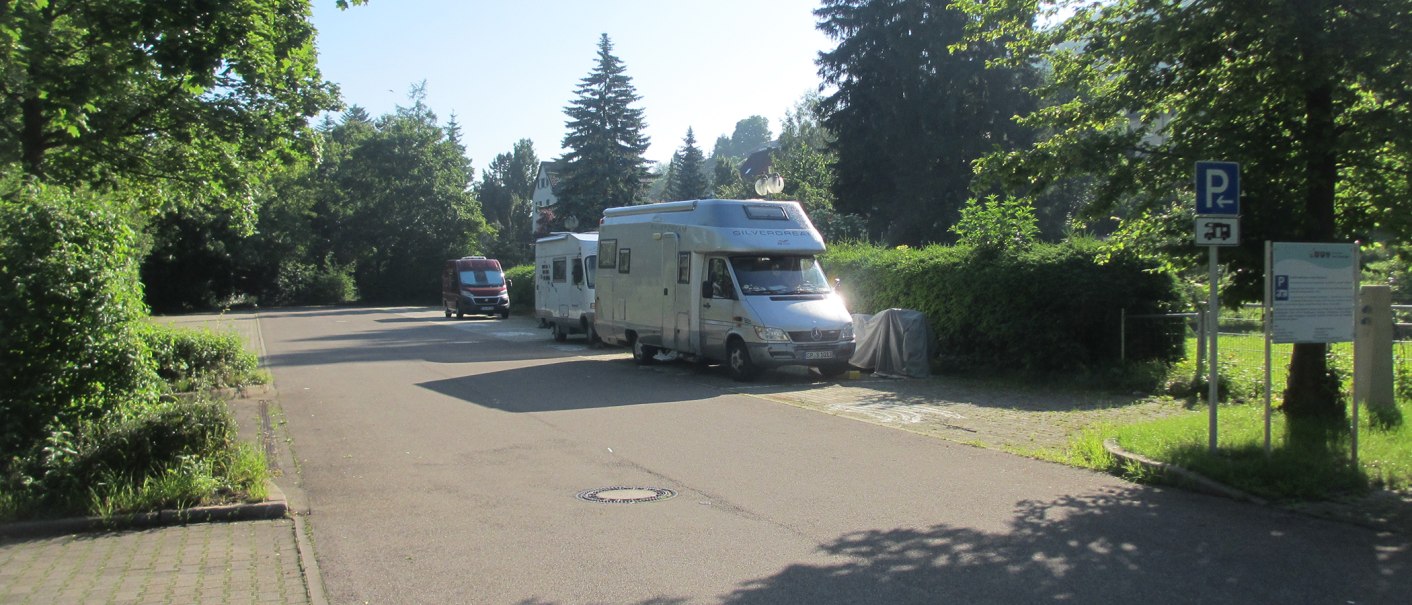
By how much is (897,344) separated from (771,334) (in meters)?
2.70

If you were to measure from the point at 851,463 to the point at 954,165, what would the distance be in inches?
1319

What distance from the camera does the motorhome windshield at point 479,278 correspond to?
133 ft

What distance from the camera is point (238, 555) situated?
664 centimetres

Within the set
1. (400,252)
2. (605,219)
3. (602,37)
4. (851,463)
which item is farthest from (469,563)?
(400,252)

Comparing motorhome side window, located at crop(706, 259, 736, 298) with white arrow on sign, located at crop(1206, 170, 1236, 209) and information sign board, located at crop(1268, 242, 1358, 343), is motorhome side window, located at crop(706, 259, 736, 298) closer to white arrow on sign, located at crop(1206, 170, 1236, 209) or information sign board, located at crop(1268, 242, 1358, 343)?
white arrow on sign, located at crop(1206, 170, 1236, 209)

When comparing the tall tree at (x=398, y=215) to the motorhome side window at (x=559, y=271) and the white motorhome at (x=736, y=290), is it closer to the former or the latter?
the motorhome side window at (x=559, y=271)

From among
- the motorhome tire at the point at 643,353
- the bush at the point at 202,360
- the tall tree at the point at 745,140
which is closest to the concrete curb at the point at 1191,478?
the motorhome tire at the point at 643,353

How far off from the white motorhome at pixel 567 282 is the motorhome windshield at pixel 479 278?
36.9ft

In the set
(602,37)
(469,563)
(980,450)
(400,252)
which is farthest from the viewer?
(400,252)

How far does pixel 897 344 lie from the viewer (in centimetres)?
1797

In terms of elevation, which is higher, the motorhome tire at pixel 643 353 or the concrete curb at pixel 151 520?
the motorhome tire at pixel 643 353

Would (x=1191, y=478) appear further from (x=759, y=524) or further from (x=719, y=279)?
(x=719, y=279)

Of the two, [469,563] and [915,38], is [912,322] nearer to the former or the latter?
[469,563]

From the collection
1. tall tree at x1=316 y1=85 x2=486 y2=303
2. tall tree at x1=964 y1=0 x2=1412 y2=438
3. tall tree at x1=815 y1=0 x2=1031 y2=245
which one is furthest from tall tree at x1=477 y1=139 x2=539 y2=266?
tall tree at x1=964 y1=0 x2=1412 y2=438
